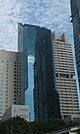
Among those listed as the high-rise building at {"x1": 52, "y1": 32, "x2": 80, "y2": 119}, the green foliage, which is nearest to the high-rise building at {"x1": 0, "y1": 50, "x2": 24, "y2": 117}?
the high-rise building at {"x1": 52, "y1": 32, "x2": 80, "y2": 119}

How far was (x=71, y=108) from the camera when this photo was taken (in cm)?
13288

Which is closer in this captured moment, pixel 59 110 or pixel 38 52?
pixel 59 110

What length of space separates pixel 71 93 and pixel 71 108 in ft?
26.8

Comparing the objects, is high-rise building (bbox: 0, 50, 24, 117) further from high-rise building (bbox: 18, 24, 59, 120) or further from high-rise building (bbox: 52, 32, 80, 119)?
high-rise building (bbox: 52, 32, 80, 119)

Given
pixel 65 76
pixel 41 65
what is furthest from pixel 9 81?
pixel 65 76

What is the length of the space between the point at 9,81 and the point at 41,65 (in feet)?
54.3

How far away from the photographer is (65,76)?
14362cm

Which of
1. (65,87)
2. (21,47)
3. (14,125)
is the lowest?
(14,125)

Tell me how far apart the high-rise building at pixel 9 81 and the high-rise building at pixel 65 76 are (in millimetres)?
17191

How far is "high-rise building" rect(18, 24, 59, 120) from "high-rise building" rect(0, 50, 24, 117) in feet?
11.3

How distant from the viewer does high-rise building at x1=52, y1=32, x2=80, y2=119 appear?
133375mm

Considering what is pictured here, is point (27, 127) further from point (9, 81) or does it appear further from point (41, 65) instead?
point (41, 65)

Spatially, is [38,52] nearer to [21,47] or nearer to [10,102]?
[21,47]

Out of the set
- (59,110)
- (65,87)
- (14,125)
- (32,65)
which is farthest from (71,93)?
(14,125)
